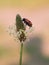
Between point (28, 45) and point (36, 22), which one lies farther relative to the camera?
point (36, 22)

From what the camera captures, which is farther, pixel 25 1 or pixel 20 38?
pixel 25 1

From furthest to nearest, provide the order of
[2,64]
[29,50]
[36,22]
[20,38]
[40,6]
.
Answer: [40,6]
[36,22]
[29,50]
[2,64]
[20,38]

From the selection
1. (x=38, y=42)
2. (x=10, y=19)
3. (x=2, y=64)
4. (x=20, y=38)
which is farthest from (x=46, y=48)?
(x=20, y=38)

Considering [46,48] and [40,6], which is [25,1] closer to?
[40,6]

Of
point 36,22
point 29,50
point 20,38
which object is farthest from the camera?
point 36,22

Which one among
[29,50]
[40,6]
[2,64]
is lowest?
[2,64]

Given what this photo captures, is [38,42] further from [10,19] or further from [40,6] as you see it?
[40,6]

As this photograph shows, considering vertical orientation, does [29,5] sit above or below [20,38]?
above

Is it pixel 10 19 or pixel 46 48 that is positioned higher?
pixel 10 19

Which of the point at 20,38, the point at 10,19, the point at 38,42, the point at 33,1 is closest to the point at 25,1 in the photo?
the point at 33,1
